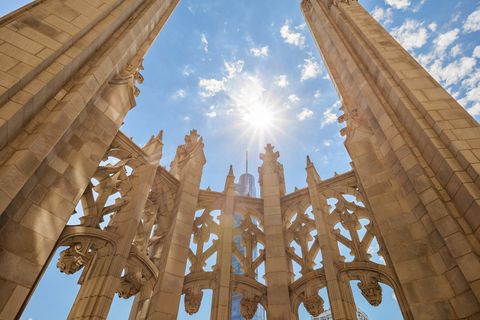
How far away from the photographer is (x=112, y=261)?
28.2ft

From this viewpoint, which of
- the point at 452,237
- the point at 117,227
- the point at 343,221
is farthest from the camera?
the point at 343,221

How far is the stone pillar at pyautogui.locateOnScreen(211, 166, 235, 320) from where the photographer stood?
9836 millimetres

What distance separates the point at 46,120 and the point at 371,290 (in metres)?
9.82

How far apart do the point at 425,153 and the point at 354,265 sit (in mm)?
4555

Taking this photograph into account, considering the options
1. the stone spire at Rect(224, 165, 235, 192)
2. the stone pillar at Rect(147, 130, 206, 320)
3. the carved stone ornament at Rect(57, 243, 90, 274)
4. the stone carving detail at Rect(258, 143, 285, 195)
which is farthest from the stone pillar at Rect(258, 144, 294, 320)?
the carved stone ornament at Rect(57, 243, 90, 274)

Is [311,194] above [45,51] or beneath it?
above

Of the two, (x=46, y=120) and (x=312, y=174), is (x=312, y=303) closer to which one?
(x=312, y=174)

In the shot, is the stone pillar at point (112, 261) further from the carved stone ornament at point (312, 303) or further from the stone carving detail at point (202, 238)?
the carved stone ornament at point (312, 303)

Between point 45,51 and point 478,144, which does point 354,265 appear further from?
point 45,51

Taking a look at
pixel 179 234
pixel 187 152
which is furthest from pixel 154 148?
pixel 179 234

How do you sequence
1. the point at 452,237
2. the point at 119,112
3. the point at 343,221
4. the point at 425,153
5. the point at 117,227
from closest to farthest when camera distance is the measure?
1. the point at 452,237
2. the point at 425,153
3. the point at 117,227
4. the point at 119,112
5. the point at 343,221

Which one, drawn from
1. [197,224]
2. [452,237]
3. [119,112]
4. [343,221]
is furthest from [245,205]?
[452,237]

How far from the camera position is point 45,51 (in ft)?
23.4

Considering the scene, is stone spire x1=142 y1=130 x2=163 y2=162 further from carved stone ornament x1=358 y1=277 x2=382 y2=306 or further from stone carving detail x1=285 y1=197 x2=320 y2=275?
carved stone ornament x1=358 y1=277 x2=382 y2=306
